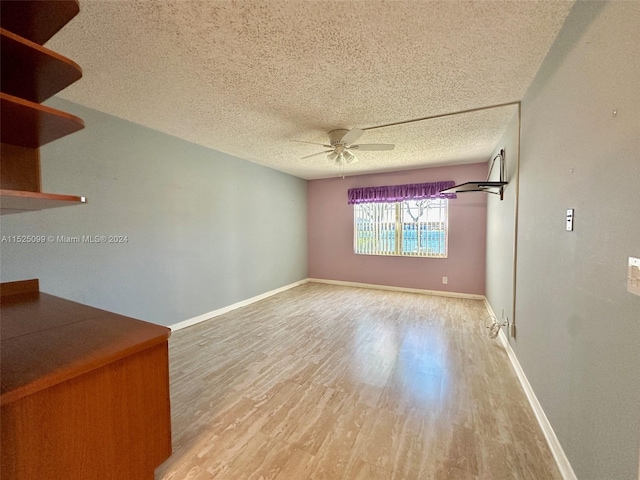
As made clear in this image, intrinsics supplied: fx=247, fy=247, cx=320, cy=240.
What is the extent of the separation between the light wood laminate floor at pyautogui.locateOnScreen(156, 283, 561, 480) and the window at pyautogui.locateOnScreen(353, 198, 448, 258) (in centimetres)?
180

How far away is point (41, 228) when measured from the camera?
2.09 metres

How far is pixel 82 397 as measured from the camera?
0.88 meters

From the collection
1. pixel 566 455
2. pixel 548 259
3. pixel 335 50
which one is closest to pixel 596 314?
pixel 548 259

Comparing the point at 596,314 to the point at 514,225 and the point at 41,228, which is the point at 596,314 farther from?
the point at 41,228

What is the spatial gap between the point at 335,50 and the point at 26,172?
1.82 m

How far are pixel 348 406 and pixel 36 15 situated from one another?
2.51 metres

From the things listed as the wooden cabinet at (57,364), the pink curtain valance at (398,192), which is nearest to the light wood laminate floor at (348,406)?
the wooden cabinet at (57,364)

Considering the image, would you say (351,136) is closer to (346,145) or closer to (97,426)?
(346,145)

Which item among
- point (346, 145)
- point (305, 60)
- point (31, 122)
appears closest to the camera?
point (31, 122)

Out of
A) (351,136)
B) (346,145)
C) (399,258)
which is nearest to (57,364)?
(351,136)

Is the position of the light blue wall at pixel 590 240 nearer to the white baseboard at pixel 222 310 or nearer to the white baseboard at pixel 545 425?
the white baseboard at pixel 545 425

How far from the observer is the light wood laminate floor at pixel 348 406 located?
1.30 metres

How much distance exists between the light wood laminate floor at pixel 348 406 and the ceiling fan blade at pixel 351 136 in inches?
87.3

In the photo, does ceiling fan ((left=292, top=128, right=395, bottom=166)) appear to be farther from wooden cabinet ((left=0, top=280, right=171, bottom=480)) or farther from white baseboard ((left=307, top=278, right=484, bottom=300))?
white baseboard ((left=307, top=278, right=484, bottom=300))
